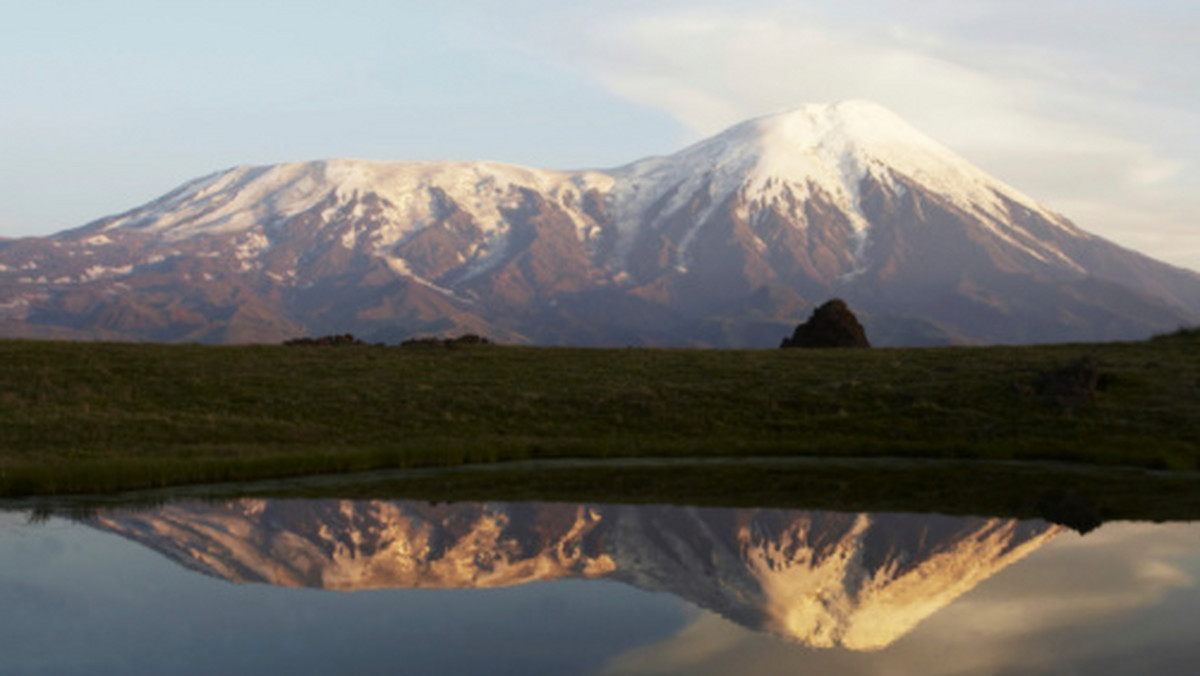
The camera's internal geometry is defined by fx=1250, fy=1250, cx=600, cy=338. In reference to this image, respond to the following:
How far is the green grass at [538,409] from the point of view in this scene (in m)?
37.2

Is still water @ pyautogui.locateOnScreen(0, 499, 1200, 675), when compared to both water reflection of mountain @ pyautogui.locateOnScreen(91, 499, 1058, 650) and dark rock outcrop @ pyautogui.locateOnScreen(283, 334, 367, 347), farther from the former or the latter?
dark rock outcrop @ pyautogui.locateOnScreen(283, 334, 367, 347)

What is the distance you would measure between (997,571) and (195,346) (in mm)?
51916

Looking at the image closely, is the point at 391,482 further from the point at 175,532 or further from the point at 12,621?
the point at 12,621

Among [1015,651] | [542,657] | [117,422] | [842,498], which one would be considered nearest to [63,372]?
[117,422]

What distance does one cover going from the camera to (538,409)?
46500mm

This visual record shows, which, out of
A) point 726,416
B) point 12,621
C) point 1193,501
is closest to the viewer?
point 12,621

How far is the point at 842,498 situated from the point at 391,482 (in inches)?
465

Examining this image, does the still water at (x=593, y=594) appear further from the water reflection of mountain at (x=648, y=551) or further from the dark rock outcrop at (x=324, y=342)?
the dark rock outcrop at (x=324, y=342)

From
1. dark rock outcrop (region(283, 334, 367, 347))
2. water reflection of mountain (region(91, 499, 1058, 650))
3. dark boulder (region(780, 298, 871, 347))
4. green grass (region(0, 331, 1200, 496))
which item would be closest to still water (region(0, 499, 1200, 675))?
Answer: water reflection of mountain (region(91, 499, 1058, 650))

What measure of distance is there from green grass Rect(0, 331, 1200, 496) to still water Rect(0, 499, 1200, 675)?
37.7 feet

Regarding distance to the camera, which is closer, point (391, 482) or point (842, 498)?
point (842, 498)

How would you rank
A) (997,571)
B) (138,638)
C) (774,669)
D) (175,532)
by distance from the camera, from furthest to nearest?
1. (175,532)
2. (997,571)
3. (138,638)
4. (774,669)

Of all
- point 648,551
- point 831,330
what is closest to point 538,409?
point 648,551

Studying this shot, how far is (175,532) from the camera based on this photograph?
24.5 meters
